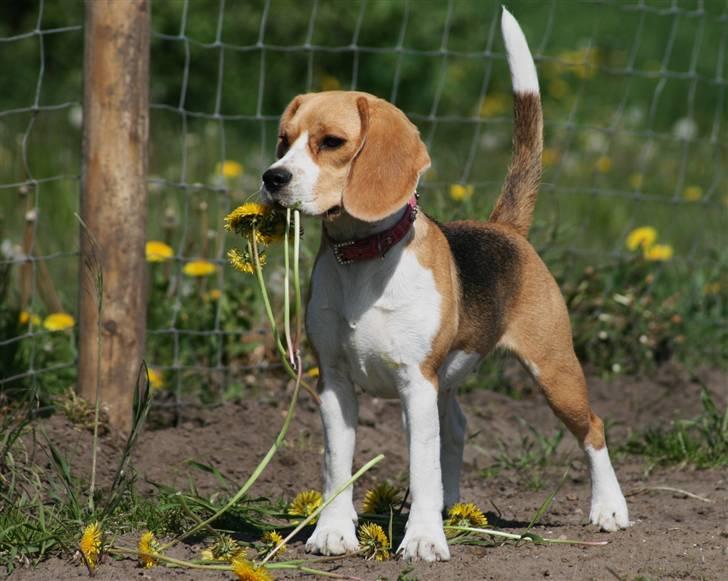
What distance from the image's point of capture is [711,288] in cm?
689

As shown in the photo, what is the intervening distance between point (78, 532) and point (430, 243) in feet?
4.50

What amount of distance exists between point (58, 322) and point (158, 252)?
1.76 feet

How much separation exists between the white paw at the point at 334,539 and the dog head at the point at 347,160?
0.95 m

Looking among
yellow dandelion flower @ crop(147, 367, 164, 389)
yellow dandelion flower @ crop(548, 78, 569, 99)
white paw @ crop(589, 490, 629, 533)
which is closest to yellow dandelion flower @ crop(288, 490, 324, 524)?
white paw @ crop(589, 490, 629, 533)

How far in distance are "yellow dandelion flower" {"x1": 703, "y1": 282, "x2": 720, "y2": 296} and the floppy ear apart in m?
3.32

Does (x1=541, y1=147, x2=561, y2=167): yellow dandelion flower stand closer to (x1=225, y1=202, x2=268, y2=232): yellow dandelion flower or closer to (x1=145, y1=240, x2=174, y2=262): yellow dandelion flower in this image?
(x1=145, y1=240, x2=174, y2=262): yellow dandelion flower

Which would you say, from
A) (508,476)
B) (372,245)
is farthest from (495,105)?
(372,245)

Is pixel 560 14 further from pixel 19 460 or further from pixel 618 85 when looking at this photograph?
pixel 19 460

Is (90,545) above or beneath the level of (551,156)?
beneath

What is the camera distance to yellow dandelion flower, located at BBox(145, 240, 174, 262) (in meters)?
5.80

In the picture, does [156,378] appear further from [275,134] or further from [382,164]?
[275,134]

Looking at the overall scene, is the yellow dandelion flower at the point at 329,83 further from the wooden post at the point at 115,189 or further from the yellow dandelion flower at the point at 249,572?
the yellow dandelion flower at the point at 249,572

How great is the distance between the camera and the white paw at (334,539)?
3992mm

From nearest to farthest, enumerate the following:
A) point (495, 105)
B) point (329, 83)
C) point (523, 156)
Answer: point (523, 156) → point (329, 83) → point (495, 105)
